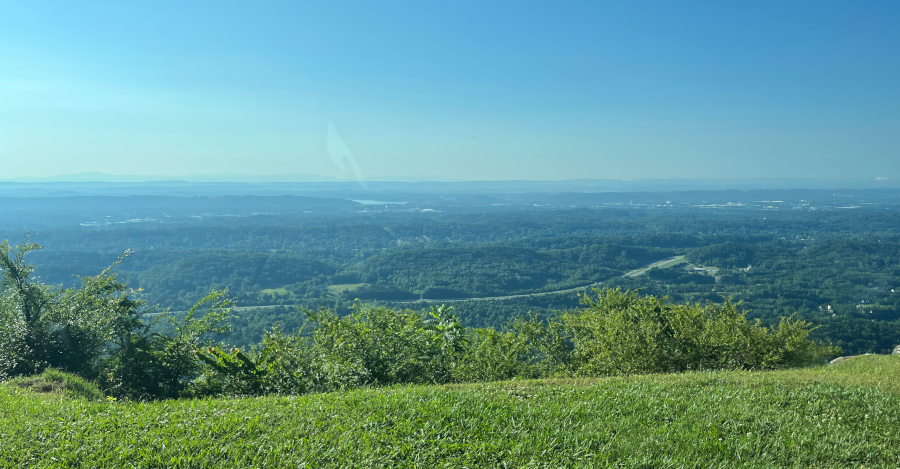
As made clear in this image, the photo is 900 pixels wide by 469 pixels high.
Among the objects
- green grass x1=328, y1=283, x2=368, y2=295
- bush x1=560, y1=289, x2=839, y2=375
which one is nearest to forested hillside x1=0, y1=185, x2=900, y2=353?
green grass x1=328, y1=283, x2=368, y2=295

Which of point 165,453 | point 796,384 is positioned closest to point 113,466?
point 165,453

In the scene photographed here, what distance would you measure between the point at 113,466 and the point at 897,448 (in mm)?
9220

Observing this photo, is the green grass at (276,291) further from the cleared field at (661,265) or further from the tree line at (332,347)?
the tree line at (332,347)

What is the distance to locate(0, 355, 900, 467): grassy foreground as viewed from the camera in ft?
19.6

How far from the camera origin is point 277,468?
5629mm

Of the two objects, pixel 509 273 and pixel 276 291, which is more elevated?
pixel 509 273

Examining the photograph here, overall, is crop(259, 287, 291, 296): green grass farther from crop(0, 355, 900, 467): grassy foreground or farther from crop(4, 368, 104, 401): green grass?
crop(0, 355, 900, 467): grassy foreground

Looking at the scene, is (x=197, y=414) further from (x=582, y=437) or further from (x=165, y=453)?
(x=582, y=437)

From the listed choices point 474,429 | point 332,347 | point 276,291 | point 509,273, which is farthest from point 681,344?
point 509,273

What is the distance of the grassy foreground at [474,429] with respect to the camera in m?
5.97

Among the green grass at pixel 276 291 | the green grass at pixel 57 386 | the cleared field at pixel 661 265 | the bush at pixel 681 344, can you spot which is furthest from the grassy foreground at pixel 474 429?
the cleared field at pixel 661 265

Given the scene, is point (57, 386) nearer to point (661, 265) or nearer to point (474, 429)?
point (474, 429)

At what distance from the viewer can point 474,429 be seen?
6.86 m

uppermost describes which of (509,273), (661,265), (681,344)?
(681,344)
